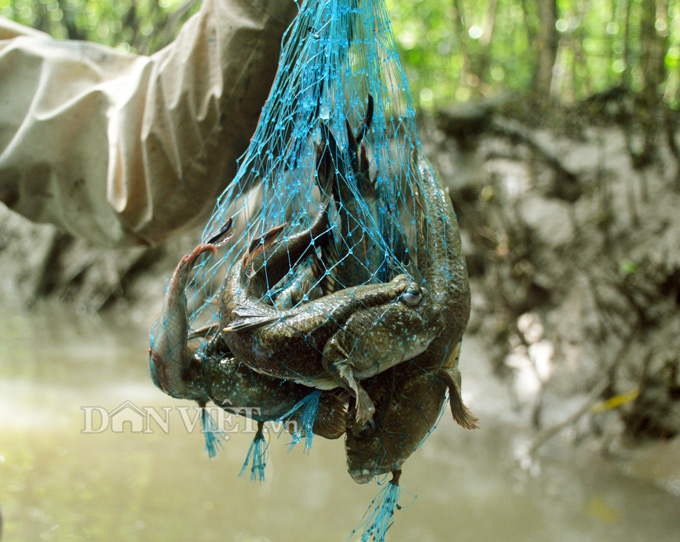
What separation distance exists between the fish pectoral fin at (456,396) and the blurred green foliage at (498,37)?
538 cm

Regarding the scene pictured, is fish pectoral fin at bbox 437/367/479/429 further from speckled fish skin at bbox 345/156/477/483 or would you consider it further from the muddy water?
the muddy water

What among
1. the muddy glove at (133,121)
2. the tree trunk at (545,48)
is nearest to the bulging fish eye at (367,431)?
the muddy glove at (133,121)

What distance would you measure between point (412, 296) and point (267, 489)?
322cm

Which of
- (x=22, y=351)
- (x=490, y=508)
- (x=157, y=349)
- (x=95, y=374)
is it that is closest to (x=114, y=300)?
(x=22, y=351)

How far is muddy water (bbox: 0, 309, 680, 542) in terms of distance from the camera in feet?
12.2

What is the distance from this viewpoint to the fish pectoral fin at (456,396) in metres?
1.47

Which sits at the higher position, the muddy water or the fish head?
the fish head

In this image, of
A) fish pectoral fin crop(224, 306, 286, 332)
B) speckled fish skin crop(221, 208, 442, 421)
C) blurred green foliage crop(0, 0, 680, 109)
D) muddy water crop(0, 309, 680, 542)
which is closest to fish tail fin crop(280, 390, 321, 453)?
speckled fish skin crop(221, 208, 442, 421)

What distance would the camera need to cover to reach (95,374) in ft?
21.7

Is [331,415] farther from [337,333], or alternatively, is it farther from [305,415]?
[337,333]

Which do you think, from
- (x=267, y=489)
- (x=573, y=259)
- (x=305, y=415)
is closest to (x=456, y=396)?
(x=305, y=415)

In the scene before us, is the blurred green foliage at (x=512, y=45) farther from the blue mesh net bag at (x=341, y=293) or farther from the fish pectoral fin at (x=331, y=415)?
the fish pectoral fin at (x=331, y=415)

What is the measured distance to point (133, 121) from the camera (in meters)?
2.16

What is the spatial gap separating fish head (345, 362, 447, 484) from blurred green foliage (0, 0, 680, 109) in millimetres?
5335
